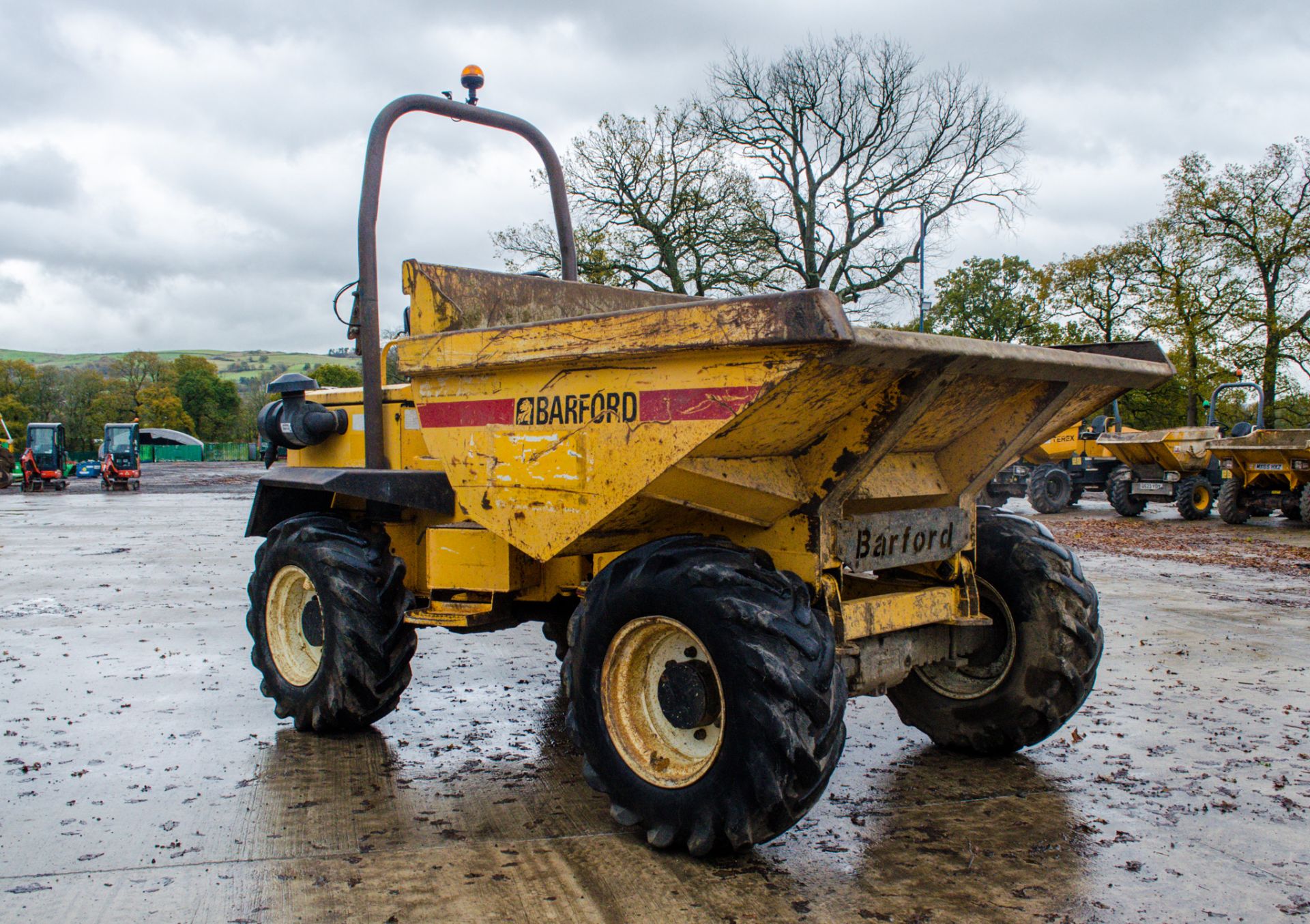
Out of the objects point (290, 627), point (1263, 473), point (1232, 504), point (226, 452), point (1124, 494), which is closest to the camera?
point (290, 627)

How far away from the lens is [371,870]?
10.9 feet

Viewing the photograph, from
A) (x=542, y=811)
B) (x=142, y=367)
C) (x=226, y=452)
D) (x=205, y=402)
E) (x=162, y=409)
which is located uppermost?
(x=142, y=367)

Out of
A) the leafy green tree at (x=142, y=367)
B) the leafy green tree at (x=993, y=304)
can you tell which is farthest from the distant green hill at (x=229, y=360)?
the leafy green tree at (x=993, y=304)

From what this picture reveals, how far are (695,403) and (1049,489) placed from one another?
761 inches

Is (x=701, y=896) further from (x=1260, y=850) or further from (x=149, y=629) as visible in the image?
(x=149, y=629)

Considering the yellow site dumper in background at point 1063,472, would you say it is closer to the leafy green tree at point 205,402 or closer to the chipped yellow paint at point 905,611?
the chipped yellow paint at point 905,611

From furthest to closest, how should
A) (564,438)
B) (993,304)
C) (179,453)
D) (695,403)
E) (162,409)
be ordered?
(162,409)
(179,453)
(993,304)
(564,438)
(695,403)

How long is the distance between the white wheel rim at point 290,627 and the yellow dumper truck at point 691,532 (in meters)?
0.01

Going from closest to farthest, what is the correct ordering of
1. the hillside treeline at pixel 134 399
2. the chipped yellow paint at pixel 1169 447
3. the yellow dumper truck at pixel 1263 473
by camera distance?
the yellow dumper truck at pixel 1263 473, the chipped yellow paint at pixel 1169 447, the hillside treeline at pixel 134 399

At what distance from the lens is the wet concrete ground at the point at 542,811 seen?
10.2 feet

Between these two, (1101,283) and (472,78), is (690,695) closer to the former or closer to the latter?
(472,78)

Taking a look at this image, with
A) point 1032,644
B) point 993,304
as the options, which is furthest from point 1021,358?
point 993,304

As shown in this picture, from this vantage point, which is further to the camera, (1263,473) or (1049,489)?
(1049,489)

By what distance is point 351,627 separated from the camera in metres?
4.54
